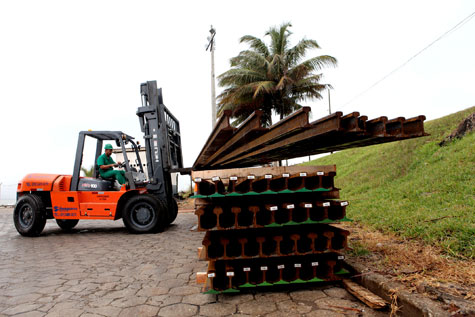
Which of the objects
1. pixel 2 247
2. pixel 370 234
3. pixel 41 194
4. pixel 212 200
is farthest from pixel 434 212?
pixel 41 194

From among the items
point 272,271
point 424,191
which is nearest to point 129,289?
point 272,271

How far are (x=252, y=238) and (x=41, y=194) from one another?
285 inches

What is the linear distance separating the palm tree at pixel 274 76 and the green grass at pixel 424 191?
9.72 m

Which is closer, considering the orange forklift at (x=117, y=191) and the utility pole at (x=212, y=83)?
the orange forklift at (x=117, y=191)

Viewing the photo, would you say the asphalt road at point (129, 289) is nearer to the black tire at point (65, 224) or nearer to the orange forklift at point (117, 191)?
the orange forklift at point (117, 191)

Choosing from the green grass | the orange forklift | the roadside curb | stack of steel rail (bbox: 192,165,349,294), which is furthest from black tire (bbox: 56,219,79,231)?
the roadside curb

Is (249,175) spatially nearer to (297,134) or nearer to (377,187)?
(297,134)

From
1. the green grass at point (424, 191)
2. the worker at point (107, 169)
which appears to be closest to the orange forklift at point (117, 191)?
the worker at point (107, 169)

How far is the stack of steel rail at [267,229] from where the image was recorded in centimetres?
349

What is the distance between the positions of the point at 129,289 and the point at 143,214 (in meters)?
3.91

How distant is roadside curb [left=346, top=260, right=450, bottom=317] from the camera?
2.41 meters

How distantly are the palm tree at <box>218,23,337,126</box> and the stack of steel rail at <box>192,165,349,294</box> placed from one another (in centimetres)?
1641

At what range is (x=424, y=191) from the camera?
655 centimetres

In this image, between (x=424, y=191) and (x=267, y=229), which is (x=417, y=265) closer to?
(x=267, y=229)
